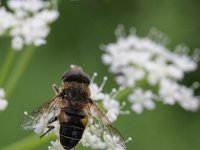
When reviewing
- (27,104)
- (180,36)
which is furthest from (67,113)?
(180,36)

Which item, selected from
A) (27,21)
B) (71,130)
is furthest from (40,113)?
(27,21)

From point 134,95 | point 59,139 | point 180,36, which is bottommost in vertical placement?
point 59,139

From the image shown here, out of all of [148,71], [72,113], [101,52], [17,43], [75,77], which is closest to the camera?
[72,113]

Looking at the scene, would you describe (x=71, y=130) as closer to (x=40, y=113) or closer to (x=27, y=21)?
(x=40, y=113)

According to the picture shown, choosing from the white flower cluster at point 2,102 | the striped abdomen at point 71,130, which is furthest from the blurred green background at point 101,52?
the striped abdomen at point 71,130

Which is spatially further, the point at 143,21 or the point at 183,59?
the point at 143,21

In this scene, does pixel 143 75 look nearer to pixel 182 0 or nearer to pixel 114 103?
pixel 114 103

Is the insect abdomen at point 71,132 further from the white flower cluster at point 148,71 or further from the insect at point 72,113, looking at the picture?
the white flower cluster at point 148,71

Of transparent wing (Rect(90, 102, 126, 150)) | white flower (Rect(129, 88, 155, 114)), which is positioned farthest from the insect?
white flower (Rect(129, 88, 155, 114))
